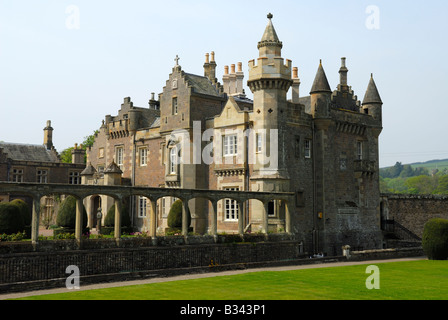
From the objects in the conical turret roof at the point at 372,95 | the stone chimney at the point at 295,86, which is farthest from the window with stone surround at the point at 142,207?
the conical turret roof at the point at 372,95

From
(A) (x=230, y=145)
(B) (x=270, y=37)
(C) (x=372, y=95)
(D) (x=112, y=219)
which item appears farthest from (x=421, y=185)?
(B) (x=270, y=37)

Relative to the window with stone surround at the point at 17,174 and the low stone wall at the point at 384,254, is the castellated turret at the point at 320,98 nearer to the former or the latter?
the low stone wall at the point at 384,254

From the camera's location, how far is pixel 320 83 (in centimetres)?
3619

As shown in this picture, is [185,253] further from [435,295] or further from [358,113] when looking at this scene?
[358,113]

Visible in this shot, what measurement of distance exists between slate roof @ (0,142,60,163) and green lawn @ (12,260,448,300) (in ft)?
145

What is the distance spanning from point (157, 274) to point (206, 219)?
15.0 meters

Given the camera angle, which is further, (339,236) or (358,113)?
(358,113)

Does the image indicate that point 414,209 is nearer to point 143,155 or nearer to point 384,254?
point 384,254

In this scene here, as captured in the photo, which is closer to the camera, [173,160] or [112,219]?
[173,160]

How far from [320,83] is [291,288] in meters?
21.4

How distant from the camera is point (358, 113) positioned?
129 feet
